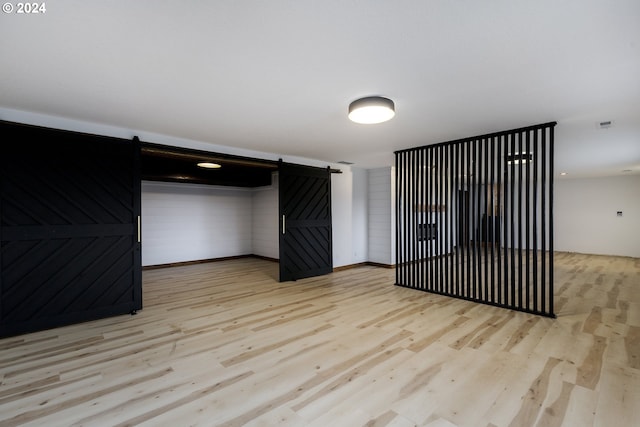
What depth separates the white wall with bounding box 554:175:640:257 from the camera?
339 inches

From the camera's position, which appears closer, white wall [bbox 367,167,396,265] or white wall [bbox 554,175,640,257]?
white wall [bbox 367,167,396,265]

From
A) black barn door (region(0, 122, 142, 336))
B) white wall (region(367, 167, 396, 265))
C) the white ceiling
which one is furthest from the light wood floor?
white wall (region(367, 167, 396, 265))

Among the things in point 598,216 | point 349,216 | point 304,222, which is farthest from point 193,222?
point 598,216

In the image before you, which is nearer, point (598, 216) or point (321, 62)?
point (321, 62)

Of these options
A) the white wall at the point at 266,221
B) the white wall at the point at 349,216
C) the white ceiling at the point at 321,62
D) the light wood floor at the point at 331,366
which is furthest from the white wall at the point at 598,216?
the white wall at the point at 266,221

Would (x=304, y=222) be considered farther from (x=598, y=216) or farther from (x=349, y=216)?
(x=598, y=216)

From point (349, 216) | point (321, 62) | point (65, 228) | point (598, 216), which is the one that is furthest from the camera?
point (598, 216)

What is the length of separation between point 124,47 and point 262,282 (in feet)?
14.9

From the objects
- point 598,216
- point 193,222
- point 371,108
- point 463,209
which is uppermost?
point 371,108

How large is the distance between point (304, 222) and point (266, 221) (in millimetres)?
2870

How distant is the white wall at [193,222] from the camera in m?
7.38

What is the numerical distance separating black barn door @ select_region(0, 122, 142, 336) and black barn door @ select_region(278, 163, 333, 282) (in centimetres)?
252

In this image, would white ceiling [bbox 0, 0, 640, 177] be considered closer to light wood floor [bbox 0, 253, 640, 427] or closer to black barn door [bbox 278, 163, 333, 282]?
black barn door [bbox 278, 163, 333, 282]

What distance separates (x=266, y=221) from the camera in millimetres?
8734
